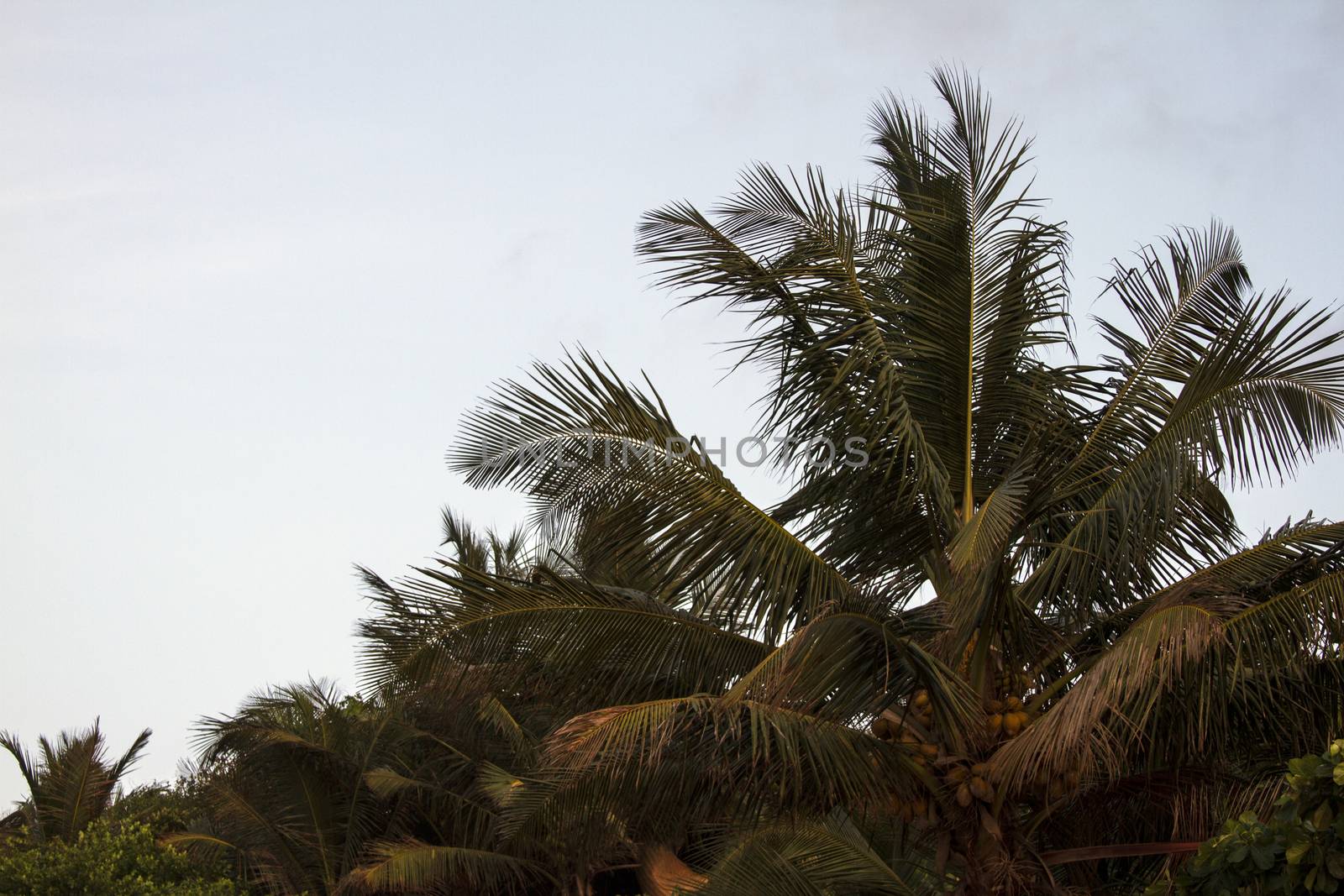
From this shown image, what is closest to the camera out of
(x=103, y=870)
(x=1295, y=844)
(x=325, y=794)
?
(x=1295, y=844)

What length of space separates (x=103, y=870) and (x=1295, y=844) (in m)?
14.1

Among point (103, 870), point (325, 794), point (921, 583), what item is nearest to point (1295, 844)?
point (921, 583)

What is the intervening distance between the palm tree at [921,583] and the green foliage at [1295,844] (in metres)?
0.72

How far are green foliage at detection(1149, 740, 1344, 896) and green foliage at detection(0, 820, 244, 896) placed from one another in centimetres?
1260

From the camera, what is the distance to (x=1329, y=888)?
501 centimetres

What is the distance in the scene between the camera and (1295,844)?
5117 mm

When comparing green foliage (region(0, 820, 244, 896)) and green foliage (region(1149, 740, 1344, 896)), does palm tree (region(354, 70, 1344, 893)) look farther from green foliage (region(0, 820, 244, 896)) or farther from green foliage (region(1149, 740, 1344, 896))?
green foliage (region(0, 820, 244, 896))

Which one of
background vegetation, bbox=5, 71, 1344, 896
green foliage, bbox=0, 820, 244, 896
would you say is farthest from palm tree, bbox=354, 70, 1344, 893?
green foliage, bbox=0, 820, 244, 896

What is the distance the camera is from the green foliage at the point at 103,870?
599 inches

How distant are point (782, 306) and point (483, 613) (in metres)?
2.82

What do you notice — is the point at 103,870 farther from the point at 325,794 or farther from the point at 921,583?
the point at 921,583

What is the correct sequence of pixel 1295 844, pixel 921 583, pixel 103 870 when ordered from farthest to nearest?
pixel 103 870 < pixel 921 583 < pixel 1295 844

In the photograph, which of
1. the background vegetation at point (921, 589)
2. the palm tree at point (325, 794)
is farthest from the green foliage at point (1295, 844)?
the palm tree at point (325, 794)

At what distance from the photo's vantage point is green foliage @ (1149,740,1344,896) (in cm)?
502
